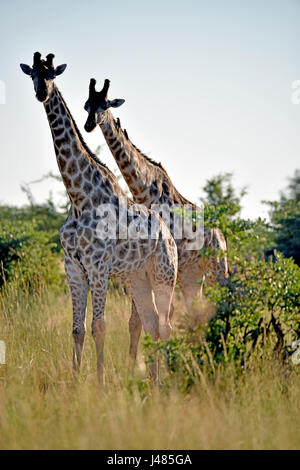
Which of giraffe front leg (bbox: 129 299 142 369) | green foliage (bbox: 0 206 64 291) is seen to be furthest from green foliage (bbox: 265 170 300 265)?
giraffe front leg (bbox: 129 299 142 369)

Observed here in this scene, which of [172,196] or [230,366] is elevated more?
[172,196]

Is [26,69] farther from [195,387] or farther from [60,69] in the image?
[195,387]

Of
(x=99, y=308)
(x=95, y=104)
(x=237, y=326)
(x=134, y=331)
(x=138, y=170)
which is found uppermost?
(x=95, y=104)

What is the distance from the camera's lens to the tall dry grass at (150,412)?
163 inches

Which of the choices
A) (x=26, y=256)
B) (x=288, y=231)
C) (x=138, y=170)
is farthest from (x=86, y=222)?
(x=288, y=231)

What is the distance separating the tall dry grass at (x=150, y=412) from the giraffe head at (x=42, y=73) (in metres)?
2.74

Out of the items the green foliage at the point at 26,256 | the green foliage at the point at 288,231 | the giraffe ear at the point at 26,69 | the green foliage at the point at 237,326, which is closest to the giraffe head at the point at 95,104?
the giraffe ear at the point at 26,69

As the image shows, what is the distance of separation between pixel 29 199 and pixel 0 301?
30.6 ft

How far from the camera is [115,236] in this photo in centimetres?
592

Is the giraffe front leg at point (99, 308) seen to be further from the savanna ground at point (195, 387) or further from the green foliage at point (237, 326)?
the green foliage at point (237, 326)

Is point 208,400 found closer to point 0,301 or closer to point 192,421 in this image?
point 192,421

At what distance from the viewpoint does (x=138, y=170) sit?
7496 mm

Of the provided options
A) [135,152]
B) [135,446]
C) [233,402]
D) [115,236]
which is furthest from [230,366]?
[135,152]

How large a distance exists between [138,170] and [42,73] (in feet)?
7.18
